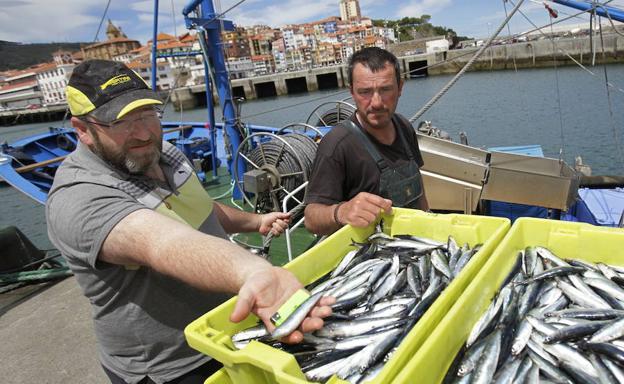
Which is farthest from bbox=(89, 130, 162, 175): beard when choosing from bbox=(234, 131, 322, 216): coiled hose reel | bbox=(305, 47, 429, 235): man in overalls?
bbox=(234, 131, 322, 216): coiled hose reel

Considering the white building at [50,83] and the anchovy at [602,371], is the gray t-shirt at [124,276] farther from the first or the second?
the white building at [50,83]

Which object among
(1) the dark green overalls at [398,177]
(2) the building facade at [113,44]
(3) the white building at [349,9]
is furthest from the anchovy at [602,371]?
(3) the white building at [349,9]

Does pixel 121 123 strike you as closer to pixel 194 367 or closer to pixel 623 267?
pixel 194 367

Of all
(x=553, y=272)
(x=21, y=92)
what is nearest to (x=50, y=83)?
(x=21, y=92)

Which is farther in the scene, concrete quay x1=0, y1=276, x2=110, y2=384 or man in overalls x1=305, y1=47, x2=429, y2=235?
concrete quay x1=0, y1=276, x2=110, y2=384

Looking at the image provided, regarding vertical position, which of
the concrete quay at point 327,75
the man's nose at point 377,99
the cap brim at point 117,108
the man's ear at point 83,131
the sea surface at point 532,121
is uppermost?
the concrete quay at point 327,75

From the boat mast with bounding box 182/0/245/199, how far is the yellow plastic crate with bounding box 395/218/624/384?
6472mm

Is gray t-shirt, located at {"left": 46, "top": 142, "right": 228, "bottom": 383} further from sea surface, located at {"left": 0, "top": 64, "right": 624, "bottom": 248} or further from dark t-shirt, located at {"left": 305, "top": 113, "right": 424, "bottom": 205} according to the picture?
sea surface, located at {"left": 0, "top": 64, "right": 624, "bottom": 248}

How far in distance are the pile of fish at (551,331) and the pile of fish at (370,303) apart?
22 cm

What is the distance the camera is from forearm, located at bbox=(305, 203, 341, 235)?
102 inches

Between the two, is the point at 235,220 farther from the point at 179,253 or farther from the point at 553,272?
the point at 553,272

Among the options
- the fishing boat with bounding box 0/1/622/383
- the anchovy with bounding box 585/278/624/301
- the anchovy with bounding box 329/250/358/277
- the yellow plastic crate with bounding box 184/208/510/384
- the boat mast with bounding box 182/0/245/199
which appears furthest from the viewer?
the boat mast with bounding box 182/0/245/199

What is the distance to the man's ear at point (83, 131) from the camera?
182cm

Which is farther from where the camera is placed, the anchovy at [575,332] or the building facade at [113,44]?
the building facade at [113,44]
